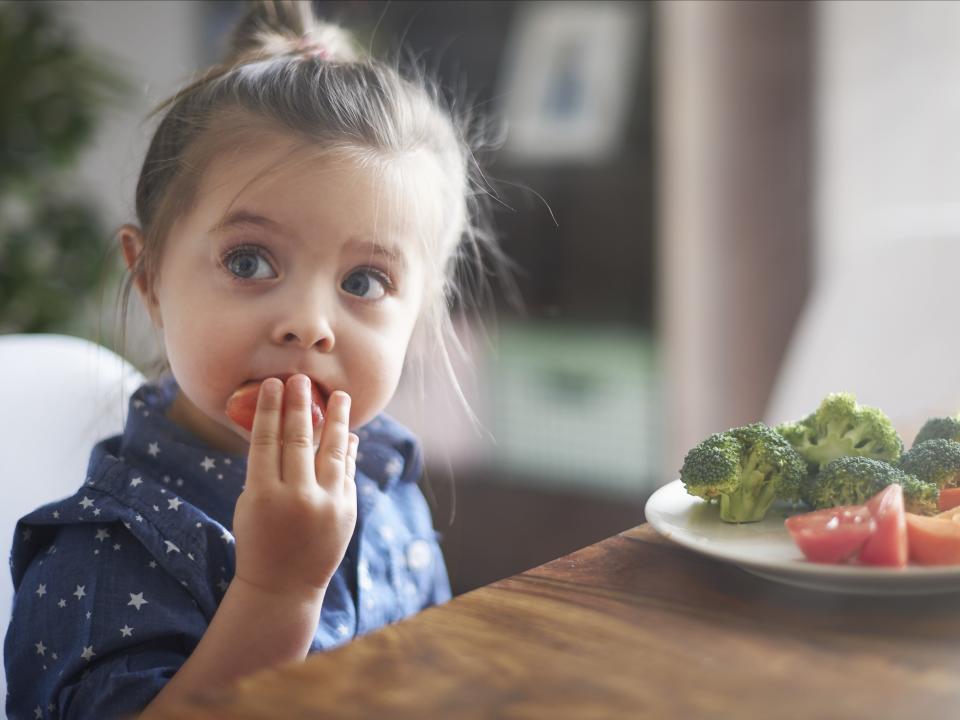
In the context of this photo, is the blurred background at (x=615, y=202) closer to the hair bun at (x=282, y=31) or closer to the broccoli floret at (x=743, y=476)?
the hair bun at (x=282, y=31)

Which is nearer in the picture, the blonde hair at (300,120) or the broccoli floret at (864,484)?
the broccoli floret at (864,484)

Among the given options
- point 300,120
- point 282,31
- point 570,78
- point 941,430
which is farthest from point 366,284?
point 570,78

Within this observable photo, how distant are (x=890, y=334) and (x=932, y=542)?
84cm

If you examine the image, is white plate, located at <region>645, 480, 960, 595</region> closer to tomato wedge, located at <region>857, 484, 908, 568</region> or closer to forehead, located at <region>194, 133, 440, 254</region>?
tomato wedge, located at <region>857, 484, 908, 568</region>

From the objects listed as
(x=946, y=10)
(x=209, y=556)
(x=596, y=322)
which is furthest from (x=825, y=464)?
(x=596, y=322)

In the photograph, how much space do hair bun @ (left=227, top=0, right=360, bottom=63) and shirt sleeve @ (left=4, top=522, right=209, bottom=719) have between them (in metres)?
0.56

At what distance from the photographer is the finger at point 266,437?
33.8 inches

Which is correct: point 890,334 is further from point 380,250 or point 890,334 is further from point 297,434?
point 297,434

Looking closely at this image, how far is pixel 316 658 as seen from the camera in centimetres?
A: 60

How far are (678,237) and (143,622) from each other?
1.96m

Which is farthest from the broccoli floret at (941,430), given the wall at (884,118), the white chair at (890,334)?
the wall at (884,118)

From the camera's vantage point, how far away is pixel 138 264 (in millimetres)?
1136

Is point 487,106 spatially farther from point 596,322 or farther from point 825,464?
point 825,464

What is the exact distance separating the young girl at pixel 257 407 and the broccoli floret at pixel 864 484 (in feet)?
1.18
